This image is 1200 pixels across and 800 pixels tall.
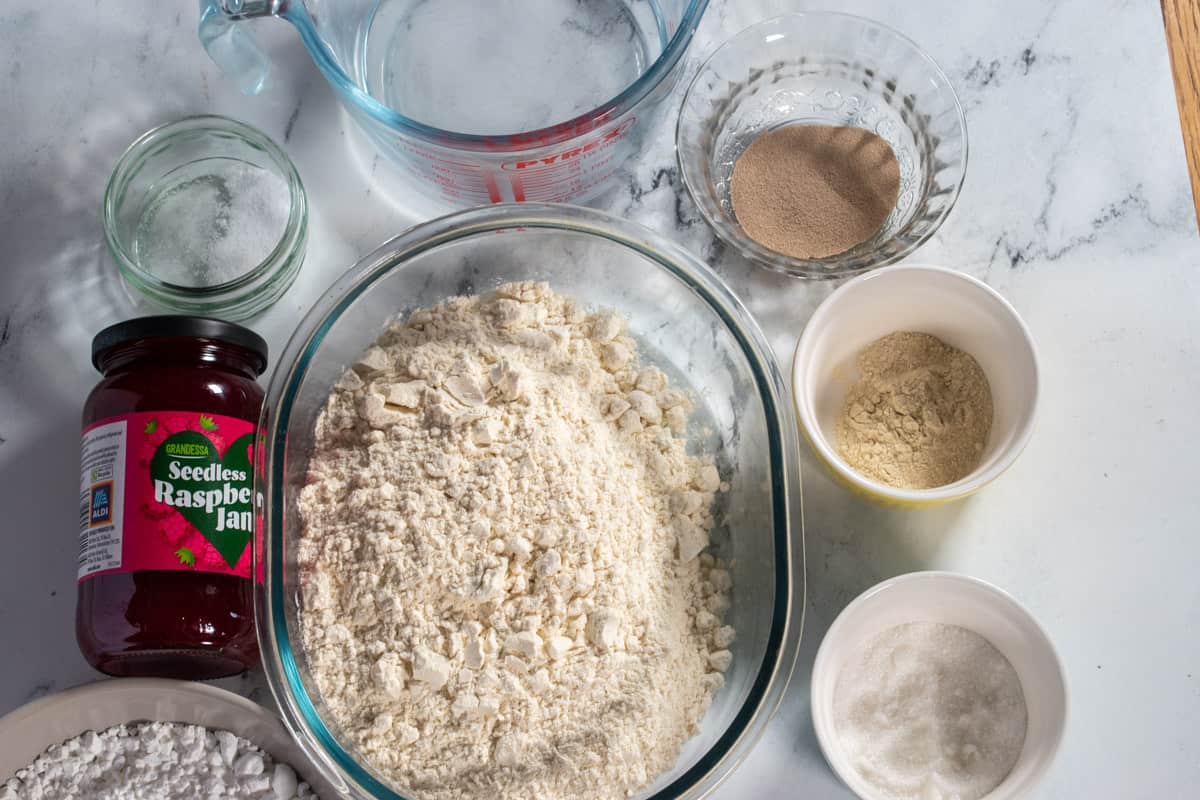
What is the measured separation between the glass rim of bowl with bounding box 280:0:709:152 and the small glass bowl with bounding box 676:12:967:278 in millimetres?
173

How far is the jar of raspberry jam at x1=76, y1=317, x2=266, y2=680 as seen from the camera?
3.18 ft

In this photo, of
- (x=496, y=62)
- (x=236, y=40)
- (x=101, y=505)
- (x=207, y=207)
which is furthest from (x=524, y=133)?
(x=101, y=505)

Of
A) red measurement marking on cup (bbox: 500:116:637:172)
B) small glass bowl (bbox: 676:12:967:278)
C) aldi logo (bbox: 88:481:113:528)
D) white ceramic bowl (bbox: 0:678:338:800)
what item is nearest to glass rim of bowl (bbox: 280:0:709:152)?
red measurement marking on cup (bbox: 500:116:637:172)

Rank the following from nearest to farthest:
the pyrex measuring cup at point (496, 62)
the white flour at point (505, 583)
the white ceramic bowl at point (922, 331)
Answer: the white flour at point (505, 583) → the white ceramic bowl at point (922, 331) → the pyrex measuring cup at point (496, 62)

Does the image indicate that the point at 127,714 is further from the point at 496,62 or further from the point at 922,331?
the point at 922,331

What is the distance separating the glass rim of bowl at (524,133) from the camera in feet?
3.19

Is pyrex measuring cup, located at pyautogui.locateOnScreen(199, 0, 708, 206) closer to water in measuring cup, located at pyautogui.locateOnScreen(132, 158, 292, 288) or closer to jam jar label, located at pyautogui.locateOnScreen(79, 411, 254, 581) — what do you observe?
water in measuring cup, located at pyautogui.locateOnScreen(132, 158, 292, 288)

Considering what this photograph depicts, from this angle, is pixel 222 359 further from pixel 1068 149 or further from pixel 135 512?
pixel 1068 149

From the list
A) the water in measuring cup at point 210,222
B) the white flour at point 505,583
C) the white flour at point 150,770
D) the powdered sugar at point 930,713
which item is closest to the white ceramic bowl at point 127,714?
the white flour at point 150,770

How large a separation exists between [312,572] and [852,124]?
0.81 metres

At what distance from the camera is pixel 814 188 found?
3.80 ft

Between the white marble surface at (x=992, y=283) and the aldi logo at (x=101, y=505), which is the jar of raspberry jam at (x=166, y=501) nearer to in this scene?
the aldi logo at (x=101, y=505)

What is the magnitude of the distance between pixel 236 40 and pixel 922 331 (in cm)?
81

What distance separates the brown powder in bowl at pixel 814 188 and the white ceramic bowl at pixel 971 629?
0.39m
